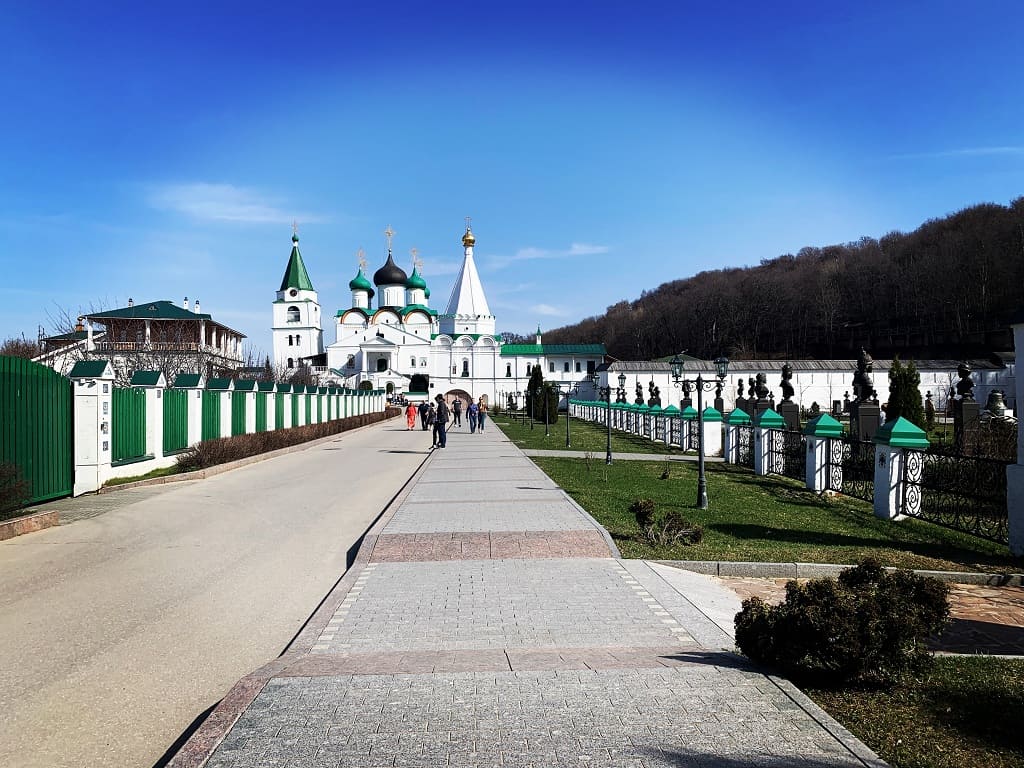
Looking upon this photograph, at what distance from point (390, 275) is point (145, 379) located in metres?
75.3

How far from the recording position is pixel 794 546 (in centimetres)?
861

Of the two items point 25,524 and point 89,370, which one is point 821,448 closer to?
point 25,524

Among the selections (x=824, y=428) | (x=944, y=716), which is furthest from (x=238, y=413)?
(x=944, y=716)

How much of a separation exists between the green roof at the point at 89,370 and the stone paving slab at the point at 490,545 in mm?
7073

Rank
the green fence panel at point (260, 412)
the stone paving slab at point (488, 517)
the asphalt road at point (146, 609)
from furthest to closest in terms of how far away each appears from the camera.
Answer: the green fence panel at point (260, 412), the stone paving slab at point (488, 517), the asphalt road at point (146, 609)

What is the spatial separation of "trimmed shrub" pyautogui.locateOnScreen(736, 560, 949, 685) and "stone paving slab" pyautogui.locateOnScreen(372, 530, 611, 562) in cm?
380

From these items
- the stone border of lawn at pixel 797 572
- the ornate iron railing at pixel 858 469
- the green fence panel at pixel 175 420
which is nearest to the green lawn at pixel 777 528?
the stone border of lawn at pixel 797 572

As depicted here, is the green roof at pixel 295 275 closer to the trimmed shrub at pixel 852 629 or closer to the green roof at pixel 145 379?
the green roof at pixel 145 379

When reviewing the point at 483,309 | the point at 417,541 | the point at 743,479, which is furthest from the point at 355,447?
the point at 483,309

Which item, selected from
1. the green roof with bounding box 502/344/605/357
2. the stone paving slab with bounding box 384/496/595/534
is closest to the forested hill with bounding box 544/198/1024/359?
the green roof with bounding box 502/344/605/357

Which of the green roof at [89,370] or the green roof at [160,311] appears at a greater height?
the green roof at [160,311]

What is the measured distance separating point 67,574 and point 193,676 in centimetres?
341

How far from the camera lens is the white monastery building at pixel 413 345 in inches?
3310

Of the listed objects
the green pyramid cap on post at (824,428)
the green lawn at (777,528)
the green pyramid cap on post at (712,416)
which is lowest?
the green lawn at (777,528)
